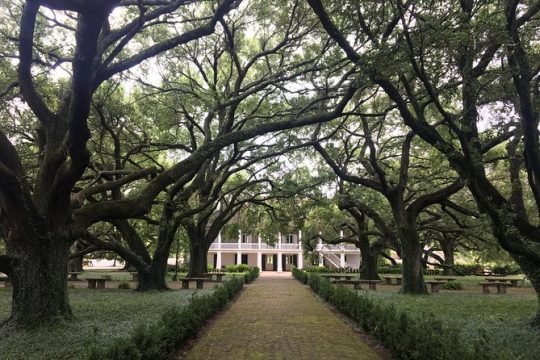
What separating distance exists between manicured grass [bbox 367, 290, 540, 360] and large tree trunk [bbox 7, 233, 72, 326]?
7065 millimetres

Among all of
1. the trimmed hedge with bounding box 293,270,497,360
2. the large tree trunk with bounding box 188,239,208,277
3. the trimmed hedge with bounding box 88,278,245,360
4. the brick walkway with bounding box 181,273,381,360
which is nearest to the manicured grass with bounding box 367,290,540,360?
the trimmed hedge with bounding box 293,270,497,360

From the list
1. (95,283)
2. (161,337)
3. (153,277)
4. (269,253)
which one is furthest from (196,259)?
(269,253)

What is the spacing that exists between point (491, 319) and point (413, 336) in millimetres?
5333

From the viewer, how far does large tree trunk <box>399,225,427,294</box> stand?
17.1 meters

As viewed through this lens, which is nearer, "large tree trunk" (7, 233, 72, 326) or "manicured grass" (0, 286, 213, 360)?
"manicured grass" (0, 286, 213, 360)

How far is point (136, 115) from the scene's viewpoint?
1753 cm

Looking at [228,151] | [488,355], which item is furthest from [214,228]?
[488,355]

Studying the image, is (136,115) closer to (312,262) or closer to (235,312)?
(235,312)

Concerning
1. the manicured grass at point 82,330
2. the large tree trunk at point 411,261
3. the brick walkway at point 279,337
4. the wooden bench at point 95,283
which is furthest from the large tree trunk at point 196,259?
the large tree trunk at point 411,261

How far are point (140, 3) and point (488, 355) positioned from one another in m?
7.79

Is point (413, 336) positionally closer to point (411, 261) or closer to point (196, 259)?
point (411, 261)

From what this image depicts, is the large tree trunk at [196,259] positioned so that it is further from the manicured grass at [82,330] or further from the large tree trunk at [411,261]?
the large tree trunk at [411,261]

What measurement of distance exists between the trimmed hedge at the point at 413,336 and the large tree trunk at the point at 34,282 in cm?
631

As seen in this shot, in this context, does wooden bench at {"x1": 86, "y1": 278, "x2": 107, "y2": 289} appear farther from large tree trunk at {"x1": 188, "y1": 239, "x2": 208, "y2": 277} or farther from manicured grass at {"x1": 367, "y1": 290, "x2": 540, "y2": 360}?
manicured grass at {"x1": 367, "y1": 290, "x2": 540, "y2": 360}
